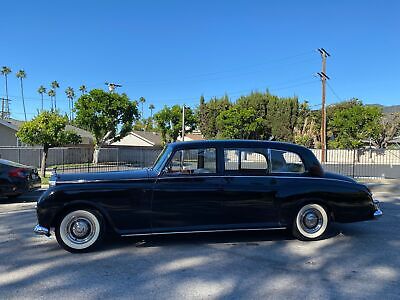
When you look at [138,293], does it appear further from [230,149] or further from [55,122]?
[55,122]

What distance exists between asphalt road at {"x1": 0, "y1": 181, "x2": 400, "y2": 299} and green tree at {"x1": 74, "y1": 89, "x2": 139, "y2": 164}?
22.8m

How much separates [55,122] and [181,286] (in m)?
15.9

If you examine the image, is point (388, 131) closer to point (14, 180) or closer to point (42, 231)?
point (14, 180)

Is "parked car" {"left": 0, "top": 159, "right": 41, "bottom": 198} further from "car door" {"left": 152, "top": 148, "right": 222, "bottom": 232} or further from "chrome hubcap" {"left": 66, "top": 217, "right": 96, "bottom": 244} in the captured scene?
"car door" {"left": 152, "top": 148, "right": 222, "bottom": 232}

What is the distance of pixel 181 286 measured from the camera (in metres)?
4.36

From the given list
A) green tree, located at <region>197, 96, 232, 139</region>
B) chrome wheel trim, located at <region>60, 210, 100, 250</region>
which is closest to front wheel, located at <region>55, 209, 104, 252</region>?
chrome wheel trim, located at <region>60, 210, 100, 250</region>

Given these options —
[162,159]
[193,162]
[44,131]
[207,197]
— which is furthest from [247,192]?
[44,131]

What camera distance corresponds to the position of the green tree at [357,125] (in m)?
35.7

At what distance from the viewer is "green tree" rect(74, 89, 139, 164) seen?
2908cm

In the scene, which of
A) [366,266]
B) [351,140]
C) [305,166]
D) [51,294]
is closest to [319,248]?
[366,266]

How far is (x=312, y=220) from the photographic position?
20.6ft

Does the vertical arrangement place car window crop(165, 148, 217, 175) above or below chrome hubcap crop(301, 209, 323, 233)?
above

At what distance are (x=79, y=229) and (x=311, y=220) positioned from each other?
352cm

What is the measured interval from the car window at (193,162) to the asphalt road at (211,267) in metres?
1.12
